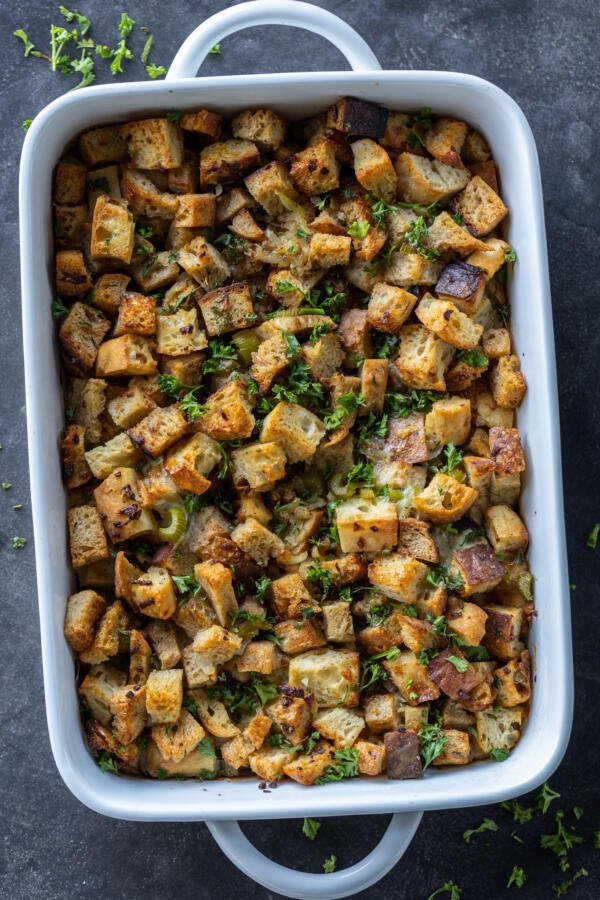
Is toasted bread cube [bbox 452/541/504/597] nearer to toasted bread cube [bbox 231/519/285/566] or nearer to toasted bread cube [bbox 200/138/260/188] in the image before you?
toasted bread cube [bbox 231/519/285/566]

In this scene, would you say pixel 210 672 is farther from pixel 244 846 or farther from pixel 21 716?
pixel 21 716

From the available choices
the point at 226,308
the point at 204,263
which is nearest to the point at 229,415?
the point at 226,308

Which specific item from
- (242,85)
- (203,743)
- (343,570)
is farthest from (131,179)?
(203,743)

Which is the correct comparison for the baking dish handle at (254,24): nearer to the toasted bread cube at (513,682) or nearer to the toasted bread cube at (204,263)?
the toasted bread cube at (204,263)

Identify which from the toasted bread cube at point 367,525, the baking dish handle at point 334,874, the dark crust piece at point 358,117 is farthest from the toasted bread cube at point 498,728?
the dark crust piece at point 358,117

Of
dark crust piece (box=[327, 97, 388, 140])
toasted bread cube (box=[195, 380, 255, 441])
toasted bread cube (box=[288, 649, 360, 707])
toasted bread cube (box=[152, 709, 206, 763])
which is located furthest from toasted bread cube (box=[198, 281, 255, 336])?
toasted bread cube (box=[152, 709, 206, 763])

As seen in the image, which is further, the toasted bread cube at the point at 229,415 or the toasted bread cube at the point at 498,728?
the toasted bread cube at the point at 498,728
